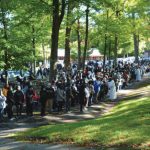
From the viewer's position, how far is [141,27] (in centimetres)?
5641

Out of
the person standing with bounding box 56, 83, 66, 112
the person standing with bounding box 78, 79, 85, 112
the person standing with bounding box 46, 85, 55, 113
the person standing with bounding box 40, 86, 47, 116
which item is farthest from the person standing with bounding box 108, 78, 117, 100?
the person standing with bounding box 40, 86, 47, 116

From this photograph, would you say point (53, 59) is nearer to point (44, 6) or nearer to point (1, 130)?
point (44, 6)

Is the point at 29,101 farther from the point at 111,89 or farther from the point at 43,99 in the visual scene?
the point at 111,89

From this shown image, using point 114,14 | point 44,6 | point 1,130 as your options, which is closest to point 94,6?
point 44,6

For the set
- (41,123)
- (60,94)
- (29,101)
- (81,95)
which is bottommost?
(41,123)

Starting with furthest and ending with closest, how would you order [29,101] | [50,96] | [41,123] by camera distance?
[50,96]
[29,101]
[41,123]

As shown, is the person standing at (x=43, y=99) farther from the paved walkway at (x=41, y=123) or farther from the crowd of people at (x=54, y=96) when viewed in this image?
the paved walkway at (x=41, y=123)

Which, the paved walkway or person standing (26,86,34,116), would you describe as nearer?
the paved walkway

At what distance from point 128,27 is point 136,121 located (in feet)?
106

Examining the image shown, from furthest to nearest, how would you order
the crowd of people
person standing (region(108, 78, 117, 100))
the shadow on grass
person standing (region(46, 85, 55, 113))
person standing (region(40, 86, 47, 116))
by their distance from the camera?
person standing (region(108, 78, 117, 100)) → person standing (region(46, 85, 55, 113)) → person standing (region(40, 86, 47, 116)) → the crowd of people → the shadow on grass

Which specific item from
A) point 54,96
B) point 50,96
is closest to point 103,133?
point 50,96

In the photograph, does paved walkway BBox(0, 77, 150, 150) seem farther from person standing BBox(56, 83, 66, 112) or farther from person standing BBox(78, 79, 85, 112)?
person standing BBox(56, 83, 66, 112)

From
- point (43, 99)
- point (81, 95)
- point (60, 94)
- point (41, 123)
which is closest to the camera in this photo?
point (41, 123)

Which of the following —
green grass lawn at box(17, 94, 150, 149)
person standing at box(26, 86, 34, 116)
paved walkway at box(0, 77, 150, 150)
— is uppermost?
person standing at box(26, 86, 34, 116)
